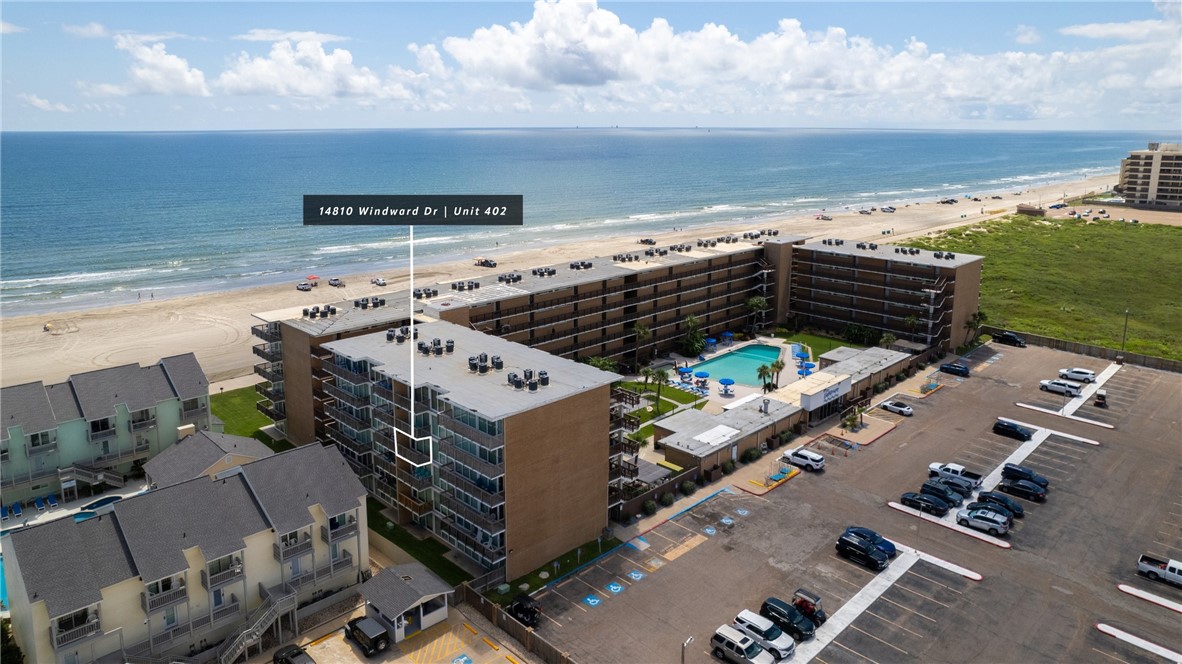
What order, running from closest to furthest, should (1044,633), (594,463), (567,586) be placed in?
(1044,633)
(567,586)
(594,463)

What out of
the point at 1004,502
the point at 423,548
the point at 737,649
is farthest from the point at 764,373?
the point at 737,649

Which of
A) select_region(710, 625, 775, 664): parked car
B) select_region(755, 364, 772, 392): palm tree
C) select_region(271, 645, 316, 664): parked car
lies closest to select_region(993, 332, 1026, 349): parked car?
select_region(755, 364, 772, 392): palm tree

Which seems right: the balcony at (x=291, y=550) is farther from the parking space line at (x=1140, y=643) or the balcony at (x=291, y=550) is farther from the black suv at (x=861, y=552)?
the parking space line at (x=1140, y=643)

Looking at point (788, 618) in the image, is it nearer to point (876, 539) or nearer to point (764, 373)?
point (876, 539)

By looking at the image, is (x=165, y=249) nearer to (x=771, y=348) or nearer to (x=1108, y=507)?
(x=771, y=348)

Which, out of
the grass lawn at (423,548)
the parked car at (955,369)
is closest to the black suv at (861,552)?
the grass lawn at (423,548)

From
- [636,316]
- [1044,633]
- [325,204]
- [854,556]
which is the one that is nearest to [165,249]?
[636,316]
